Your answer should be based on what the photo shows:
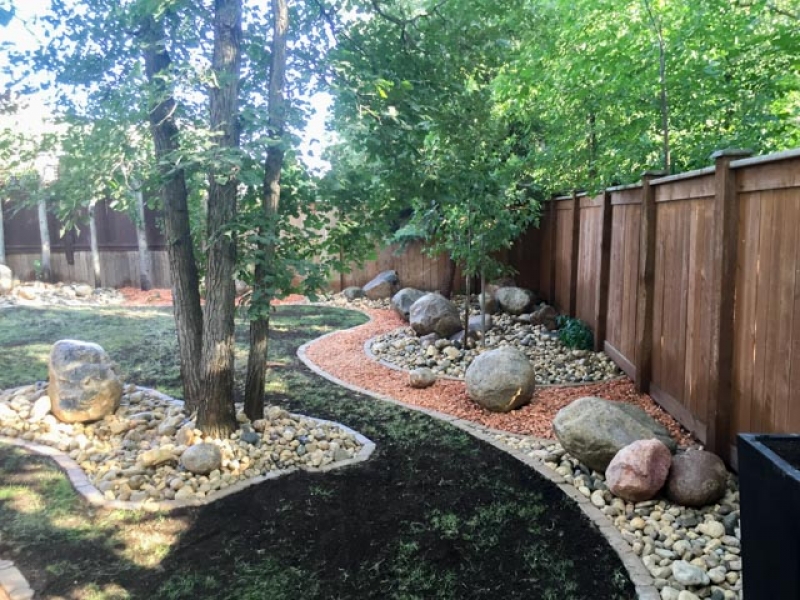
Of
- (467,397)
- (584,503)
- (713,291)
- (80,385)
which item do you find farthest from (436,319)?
(584,503)

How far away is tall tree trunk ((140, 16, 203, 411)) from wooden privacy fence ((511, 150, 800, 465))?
10.5ft

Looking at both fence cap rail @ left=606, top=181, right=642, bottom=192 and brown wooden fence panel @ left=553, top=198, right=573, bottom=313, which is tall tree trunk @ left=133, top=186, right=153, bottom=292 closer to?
brown wooden fence panel @ left=553, top=198, right=573, bottom=313

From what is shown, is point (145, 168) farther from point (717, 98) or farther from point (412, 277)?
point (412, 277)

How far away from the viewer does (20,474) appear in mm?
3656

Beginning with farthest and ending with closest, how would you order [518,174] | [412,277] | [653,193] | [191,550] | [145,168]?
[412,277]
[518,174]
[653,193]
[145,168]
[191,550]

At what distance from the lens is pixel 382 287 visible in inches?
474

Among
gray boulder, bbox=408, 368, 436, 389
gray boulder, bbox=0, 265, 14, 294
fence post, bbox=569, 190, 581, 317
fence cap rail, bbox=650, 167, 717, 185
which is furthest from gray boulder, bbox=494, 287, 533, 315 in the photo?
gray boulder, bbox=0, 265, 14, 294

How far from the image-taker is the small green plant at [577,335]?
22.5 ft

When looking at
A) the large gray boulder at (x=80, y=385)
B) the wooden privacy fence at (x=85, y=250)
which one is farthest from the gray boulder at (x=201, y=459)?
the wooden privacy fence at (x=85, y=250)

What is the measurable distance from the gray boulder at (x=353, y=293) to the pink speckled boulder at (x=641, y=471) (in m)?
9.04

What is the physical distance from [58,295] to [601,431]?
1102cm

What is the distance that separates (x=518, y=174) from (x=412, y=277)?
408cm

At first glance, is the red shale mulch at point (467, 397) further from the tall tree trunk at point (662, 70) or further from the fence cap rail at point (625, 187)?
the tall tree trunk at point (662, 70)

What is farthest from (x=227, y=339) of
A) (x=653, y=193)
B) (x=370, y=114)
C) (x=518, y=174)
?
(x=518, y=174)
